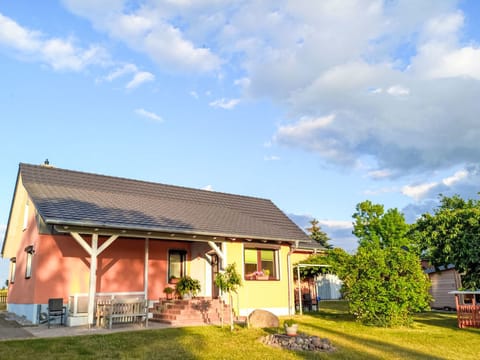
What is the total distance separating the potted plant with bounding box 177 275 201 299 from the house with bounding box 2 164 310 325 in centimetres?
53

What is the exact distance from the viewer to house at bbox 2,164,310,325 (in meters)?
12.3

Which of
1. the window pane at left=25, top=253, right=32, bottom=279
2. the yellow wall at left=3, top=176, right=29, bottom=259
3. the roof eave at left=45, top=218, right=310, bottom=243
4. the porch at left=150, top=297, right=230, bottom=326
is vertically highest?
the yellow wall at left=3, top=176, right=29, bottom=259

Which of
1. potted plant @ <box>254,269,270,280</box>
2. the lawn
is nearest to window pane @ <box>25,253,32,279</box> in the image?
the lawn

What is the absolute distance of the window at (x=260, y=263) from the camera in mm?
15515

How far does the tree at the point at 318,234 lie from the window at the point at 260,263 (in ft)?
99.8

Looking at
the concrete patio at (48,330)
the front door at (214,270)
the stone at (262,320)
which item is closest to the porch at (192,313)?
the concrete patio at (48,330)

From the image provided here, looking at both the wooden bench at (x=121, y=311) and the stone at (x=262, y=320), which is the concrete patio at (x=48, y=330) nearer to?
the wooden bench at (x=121, y=311)

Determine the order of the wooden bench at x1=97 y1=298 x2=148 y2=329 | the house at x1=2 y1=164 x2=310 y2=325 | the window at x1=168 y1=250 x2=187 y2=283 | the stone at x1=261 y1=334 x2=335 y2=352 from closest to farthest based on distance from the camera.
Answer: the stone at x1=261 y1=334 x2=335 y2=352
the wooden bench at x1=97 y1=298 x2=148 y2=329
the house at x1=2 y1=164 x2=310 y2=325
the window at x1=168 y1=250 x2=187 y2=283

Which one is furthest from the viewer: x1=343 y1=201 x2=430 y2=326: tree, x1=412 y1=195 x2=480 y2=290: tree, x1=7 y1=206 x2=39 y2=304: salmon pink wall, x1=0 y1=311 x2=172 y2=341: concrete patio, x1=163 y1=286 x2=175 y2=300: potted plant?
x1=412 y1=195 x2=480 y2=290: tree

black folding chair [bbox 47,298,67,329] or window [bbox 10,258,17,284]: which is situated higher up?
window [bbox 10,258,17,284]

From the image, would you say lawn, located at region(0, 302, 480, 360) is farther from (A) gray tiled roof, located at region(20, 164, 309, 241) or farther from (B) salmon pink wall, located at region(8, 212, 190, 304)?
(B) salmon pink wall, located at region(8, 212, 190, 304)

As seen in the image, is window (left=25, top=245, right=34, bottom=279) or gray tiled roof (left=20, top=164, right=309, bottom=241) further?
window (left=25, top=245, right=34, bottom=279)

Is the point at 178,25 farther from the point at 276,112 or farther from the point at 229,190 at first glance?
the point at 229,190

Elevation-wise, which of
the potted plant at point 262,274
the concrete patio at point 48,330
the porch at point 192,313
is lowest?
the concrete patio at point 48,330
